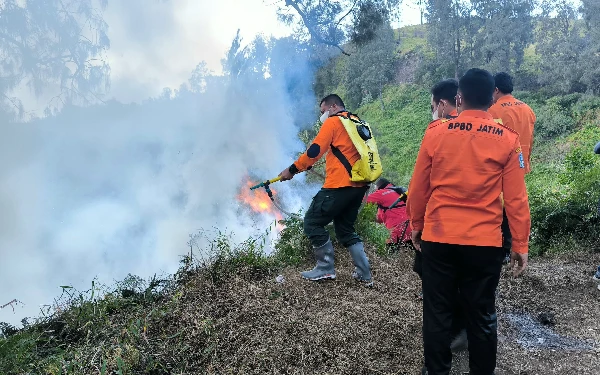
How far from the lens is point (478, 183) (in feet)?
7.71

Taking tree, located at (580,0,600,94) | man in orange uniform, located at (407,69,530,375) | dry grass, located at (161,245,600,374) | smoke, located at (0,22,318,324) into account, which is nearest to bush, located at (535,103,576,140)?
tree, located at (580,0,600,94)

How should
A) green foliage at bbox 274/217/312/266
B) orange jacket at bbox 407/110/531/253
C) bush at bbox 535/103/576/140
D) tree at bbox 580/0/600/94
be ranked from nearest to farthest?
orange jacket at bbox 407/110/531/253, green foliage at bbox 274/217/312/266, bush at bbox 535/103/576/140, tree at bbox 580/0/600/94

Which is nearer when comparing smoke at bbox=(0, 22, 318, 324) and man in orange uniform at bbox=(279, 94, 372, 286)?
man in orange uniform at bbox=(279, 94, 372, 286)

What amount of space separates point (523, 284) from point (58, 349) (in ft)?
14.5

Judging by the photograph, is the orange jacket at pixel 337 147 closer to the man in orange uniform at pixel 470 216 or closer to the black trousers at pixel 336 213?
the black trousers at pixel 336 213

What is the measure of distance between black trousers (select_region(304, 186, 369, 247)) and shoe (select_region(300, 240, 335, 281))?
0.21 feet

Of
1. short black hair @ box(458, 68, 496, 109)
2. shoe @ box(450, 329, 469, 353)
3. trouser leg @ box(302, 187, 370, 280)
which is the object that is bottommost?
shoe @ box(450, 329, 469, 353)

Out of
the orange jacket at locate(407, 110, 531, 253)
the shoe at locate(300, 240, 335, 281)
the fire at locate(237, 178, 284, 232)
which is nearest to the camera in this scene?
the orange jacket at locate(407, 110, 531, 253)

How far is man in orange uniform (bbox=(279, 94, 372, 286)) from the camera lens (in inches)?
162

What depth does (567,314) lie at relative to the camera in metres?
3.78

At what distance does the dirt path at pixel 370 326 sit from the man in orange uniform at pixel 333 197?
0.74 feet

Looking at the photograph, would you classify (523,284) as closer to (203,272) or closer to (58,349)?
(203,272)

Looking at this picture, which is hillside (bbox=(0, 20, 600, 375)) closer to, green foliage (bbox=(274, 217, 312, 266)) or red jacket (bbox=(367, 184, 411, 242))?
green foliage (bbox=(274, 217, 312, 266))

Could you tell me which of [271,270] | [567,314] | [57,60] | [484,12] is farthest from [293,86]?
[484,12]
